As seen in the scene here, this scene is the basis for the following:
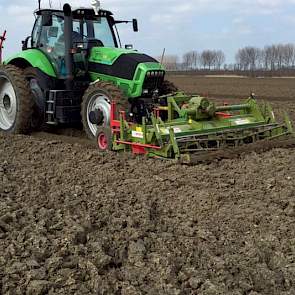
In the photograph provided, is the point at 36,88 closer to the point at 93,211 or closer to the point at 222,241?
the point at 93,211

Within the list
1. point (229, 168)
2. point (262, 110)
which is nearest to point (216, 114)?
point (262, 110)

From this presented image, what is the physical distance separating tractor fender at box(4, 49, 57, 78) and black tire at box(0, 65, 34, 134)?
26 centimetres

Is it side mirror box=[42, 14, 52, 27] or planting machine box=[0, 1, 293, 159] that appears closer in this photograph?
planting machine box=[0, 1, 293, 159]

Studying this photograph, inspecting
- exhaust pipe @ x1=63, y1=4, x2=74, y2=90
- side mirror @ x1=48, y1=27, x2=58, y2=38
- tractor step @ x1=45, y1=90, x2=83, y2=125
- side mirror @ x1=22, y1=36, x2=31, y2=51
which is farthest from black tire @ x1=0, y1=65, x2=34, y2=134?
exhaust pipe @ x1=63, y1=4, x2=74, y2=90

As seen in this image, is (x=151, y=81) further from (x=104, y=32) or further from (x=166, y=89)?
(x=104, y=32)

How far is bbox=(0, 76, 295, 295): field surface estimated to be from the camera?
12.3 feet

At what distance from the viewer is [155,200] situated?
220 inches

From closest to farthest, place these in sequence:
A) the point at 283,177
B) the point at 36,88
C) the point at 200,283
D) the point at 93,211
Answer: the point at 200,283, the point at 93,211, the point at 283,177, the point at 36,88

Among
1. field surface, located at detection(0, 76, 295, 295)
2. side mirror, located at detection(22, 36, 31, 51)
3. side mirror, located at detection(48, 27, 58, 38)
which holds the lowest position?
field surface, located at detection(0, 76, 295, 295)

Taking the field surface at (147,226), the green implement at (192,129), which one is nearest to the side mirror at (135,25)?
the green implement at (192,129)

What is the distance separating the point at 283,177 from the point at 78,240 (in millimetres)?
3023

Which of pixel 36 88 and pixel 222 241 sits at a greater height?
pixel 36 88

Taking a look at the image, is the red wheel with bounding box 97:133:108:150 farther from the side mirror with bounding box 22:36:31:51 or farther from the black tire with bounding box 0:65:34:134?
the side mirror with bounding box 22:36:31:51

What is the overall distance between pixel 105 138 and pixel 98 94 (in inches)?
31.3
